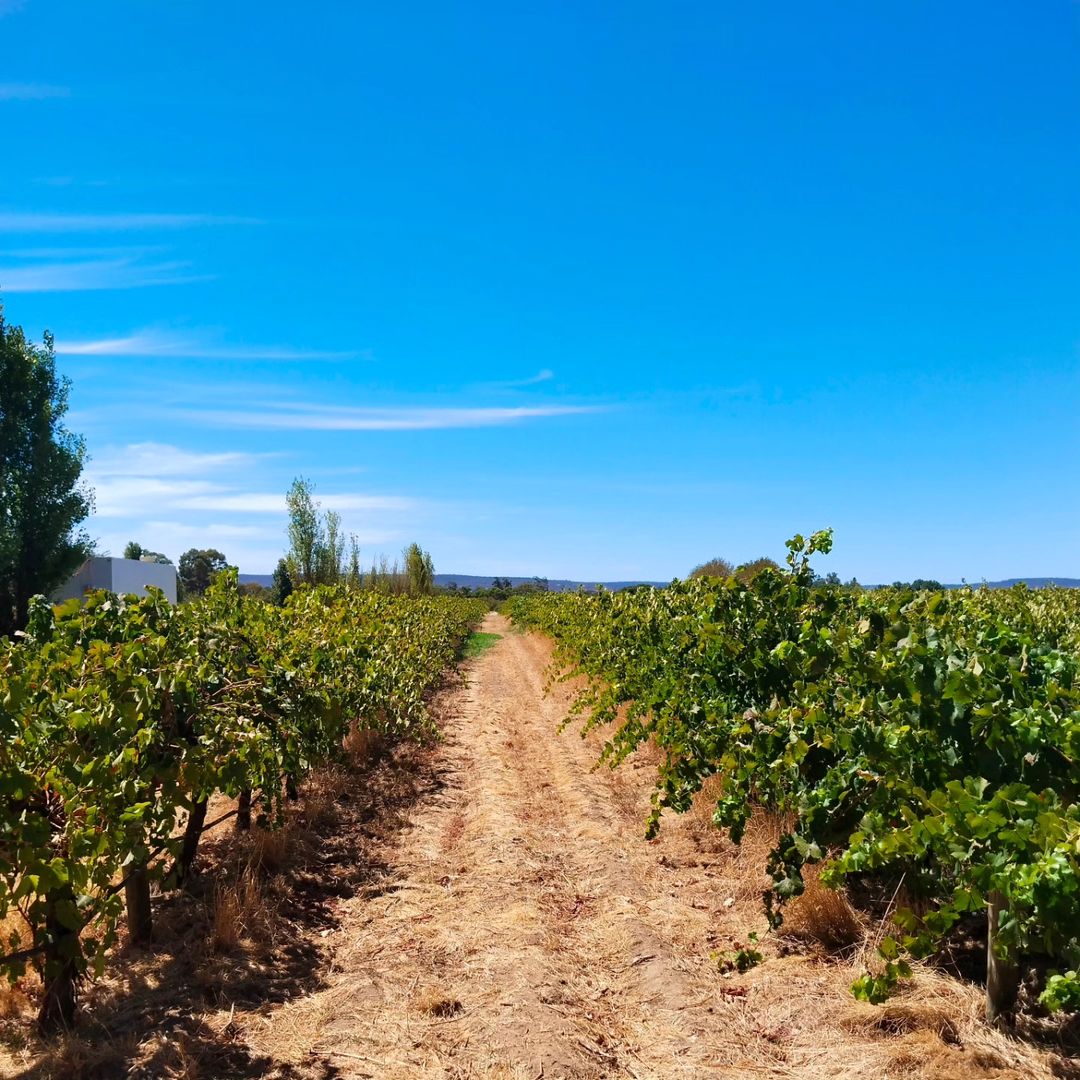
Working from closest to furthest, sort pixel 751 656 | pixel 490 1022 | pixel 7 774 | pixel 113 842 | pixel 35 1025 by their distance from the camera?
1. pixel 7 774
2. pixel 113 842
3. pixel 35 1025
4. pixel 490 1022
5. pixel 751 656

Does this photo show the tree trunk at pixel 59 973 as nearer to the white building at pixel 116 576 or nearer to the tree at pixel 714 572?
the tree at pixel 714 572

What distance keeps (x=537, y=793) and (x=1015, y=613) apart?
18.8 feet

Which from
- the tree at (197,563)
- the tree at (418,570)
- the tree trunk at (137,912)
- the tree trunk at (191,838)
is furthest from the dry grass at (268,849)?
the tree at (197,563)

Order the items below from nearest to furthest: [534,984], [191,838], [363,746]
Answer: [534,984] < [191,838] < [363,746]

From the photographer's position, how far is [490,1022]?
158 inches

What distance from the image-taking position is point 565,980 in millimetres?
4496

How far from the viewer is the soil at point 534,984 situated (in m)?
3.63

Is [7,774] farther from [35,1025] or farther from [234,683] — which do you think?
[234,683]

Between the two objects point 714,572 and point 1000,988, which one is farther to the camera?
point 714,572

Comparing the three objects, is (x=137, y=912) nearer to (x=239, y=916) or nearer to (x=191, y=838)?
(x=239, y=916)

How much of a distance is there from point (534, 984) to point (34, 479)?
102 feet

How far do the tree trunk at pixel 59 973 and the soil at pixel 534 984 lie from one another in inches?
6.4

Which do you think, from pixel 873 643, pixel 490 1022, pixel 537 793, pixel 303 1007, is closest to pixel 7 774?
pixel 303 1007

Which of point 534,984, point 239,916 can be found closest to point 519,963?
point 534,984
